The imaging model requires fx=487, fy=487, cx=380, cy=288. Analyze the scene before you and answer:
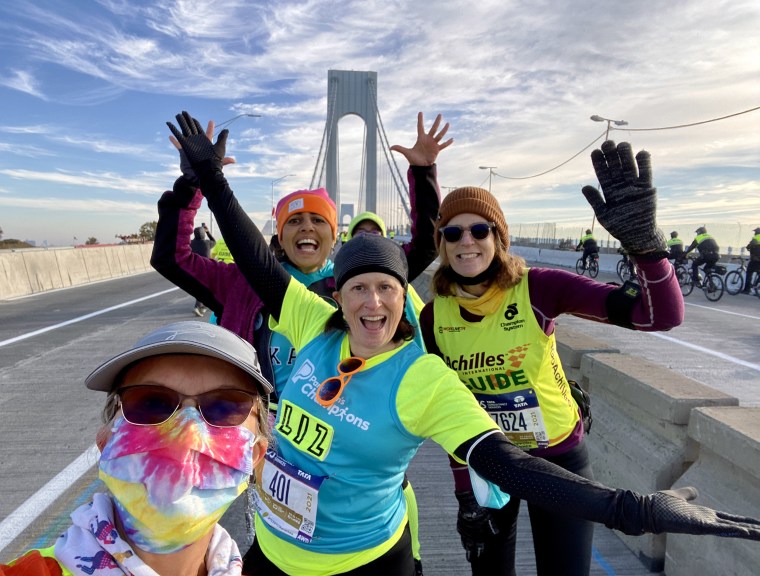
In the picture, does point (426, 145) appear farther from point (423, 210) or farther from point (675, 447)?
point (675, 447)

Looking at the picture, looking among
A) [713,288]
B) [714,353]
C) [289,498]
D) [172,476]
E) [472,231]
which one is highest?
[472,231]

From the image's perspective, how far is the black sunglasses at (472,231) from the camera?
216 cm

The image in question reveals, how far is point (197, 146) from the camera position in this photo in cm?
241

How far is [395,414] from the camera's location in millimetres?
1561

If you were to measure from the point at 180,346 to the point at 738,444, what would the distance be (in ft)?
6.99

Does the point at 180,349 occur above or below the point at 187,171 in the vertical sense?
below

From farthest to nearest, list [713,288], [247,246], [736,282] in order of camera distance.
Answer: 1. [736,282]
2. [713,288]
3. [247,246]

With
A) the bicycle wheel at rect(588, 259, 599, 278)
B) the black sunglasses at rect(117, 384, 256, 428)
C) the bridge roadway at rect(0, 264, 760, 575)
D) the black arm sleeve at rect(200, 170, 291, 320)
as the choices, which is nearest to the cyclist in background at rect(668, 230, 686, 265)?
the bridge roadway at rect(0, 264, 760, 575)

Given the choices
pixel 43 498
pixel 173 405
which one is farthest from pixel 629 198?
pixel 43 498

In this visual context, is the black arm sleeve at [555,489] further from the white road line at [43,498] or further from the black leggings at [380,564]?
the white road line at [43,498]

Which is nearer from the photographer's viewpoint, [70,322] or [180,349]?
[180,349]

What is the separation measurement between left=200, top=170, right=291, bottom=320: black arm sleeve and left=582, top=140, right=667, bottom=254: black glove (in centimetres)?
140

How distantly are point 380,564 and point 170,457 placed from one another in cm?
90

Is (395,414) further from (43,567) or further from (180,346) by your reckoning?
(43,567)
